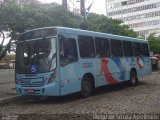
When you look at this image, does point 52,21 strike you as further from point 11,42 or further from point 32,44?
point 32,44

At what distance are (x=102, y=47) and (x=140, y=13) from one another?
93.2 metres

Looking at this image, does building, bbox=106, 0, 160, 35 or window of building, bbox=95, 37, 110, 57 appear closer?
window of building, bbox=95, 37, 110, 57

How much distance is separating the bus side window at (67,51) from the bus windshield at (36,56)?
0.35 m

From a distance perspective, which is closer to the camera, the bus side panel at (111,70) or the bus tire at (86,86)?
the bus tire at (86,86)

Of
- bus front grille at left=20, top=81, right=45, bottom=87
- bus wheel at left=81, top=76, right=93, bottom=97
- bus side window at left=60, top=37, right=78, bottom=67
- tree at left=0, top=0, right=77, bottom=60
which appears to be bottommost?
bus wheel at left=81, top=76, right=93, bottom=97

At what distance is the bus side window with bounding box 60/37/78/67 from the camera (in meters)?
13.3

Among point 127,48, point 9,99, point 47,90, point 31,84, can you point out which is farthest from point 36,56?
point 127,48

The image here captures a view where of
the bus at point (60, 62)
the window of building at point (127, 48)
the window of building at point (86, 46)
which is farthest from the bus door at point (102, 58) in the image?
the window of building at point (127, 48)

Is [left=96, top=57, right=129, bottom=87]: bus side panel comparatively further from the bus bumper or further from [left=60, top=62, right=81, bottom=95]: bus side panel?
the bus bumper

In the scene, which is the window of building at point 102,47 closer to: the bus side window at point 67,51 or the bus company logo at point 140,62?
the bus side window at point 67,51

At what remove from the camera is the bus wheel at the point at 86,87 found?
47.9ft

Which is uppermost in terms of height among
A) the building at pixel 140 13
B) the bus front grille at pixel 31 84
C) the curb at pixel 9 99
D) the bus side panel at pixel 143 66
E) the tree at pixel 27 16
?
the building at pixel 140 13

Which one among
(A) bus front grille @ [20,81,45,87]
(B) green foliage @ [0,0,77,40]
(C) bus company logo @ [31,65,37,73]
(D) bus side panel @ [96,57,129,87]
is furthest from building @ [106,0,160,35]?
(C) bus company logo @ [31,65,37,73]

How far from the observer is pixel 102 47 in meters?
16.3
